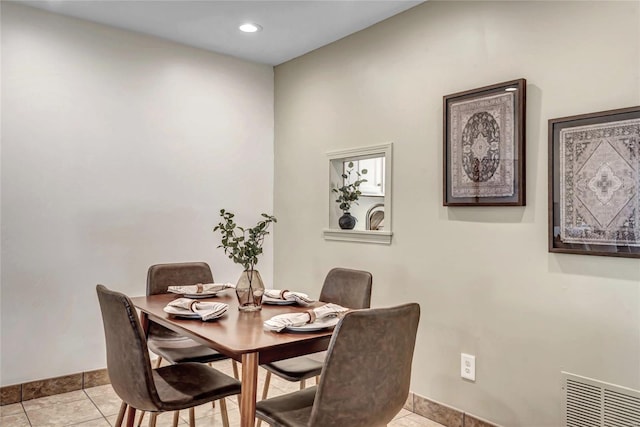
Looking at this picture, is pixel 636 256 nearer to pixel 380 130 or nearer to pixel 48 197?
pixel 380 130

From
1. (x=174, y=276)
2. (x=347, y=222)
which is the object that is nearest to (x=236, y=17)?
(x=347, y=222)

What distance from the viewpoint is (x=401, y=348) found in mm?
1569

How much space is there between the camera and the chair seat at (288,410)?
5.26 feet

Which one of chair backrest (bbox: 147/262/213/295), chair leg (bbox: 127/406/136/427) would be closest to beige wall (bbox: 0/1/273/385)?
chair backrest (bbox: 147/262/213/295)

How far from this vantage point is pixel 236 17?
304 cm

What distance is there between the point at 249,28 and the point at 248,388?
2.53 m

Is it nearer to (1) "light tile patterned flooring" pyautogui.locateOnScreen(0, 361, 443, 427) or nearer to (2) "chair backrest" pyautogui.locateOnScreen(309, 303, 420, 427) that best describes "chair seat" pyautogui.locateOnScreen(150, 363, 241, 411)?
(2) "chair backrest" pyautogui.locateOnScreen(309, 303, 420, 427)

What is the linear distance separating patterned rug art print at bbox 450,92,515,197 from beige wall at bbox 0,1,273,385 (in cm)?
194

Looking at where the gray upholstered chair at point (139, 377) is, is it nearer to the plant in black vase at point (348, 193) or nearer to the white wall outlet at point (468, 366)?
the white wall outlet at point (468, 366)

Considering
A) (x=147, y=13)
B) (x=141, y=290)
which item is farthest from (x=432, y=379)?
(x=147, y=13)

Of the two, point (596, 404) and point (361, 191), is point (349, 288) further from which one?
point (596, 404)

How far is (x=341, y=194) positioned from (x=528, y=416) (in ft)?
6.18

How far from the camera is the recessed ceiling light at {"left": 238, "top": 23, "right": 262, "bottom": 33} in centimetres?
317

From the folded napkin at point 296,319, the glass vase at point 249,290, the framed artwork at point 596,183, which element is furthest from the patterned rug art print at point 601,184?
the glass vase at point 249,290
